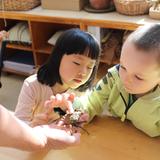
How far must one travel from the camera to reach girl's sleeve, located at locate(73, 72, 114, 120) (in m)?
0.87

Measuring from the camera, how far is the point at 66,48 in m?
1.06

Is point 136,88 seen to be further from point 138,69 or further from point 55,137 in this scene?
point 55,137

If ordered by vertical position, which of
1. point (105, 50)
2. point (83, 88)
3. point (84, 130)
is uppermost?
point (84, 130)

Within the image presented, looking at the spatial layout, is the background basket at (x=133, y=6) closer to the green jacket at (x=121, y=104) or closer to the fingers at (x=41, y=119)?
the green jacket at (x=121, y=104)

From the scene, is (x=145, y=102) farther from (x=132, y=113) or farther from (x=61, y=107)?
(x=61, y=107)

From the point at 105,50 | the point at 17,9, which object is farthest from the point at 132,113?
the point at 17,9

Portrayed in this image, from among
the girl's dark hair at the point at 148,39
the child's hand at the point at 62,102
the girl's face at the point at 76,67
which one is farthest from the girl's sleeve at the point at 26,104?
the girl's dark hair at the point at 148,39

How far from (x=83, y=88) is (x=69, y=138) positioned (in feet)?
1.73

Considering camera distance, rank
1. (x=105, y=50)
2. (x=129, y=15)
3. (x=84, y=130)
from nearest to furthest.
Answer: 1. (x=84, y=130)
2. (x=129, y=15)
3. (x=105, y=50)

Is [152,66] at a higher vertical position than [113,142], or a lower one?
higher

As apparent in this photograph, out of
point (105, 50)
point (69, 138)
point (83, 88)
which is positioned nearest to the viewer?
point (69, 138)

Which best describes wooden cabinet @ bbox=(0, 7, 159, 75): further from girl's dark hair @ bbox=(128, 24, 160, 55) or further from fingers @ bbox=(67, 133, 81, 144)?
fingers @ bbox=(67, 133, 81, 144)

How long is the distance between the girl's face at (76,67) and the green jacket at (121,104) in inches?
6.1

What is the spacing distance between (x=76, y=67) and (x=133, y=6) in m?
0.82
